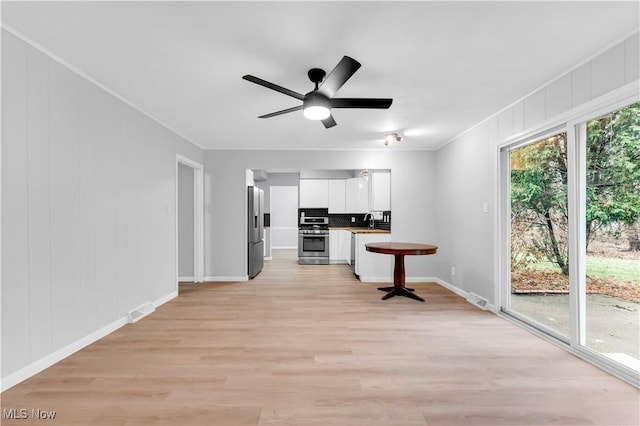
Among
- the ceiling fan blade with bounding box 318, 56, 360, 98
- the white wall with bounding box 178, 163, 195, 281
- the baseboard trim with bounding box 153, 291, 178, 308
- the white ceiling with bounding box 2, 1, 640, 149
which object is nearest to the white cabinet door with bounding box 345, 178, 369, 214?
the white wall with bounding box 178, 163, 195, 281

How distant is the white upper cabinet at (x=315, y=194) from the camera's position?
25.6 feet

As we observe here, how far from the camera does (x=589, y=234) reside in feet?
8.13

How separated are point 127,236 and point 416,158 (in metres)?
4.51

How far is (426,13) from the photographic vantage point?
1824 mm

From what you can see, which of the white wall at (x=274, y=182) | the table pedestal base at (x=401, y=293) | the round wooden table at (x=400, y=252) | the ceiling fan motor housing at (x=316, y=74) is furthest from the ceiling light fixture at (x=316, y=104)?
the white wall at (x=274, y=182)

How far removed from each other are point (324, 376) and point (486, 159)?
3170mm

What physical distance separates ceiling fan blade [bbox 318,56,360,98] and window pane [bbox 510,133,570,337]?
2113 mm

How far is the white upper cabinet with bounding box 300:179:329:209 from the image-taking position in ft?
25.6

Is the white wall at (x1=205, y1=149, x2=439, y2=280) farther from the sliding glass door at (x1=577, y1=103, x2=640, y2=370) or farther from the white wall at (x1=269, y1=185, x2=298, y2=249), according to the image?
the white wall at (x1=269, y1=185, x2=298, y2=249)

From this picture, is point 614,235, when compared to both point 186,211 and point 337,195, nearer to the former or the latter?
point 186,211

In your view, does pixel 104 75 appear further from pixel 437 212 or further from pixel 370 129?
pixel 437 212

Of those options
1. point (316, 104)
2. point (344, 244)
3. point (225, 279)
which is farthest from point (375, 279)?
point (316, 104)

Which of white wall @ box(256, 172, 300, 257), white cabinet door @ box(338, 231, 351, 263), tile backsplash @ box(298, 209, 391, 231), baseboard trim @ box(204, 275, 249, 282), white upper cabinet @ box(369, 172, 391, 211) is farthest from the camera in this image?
white wall @ box(256, 172, 300, 257)

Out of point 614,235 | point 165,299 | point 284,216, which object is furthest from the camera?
point 284,216
